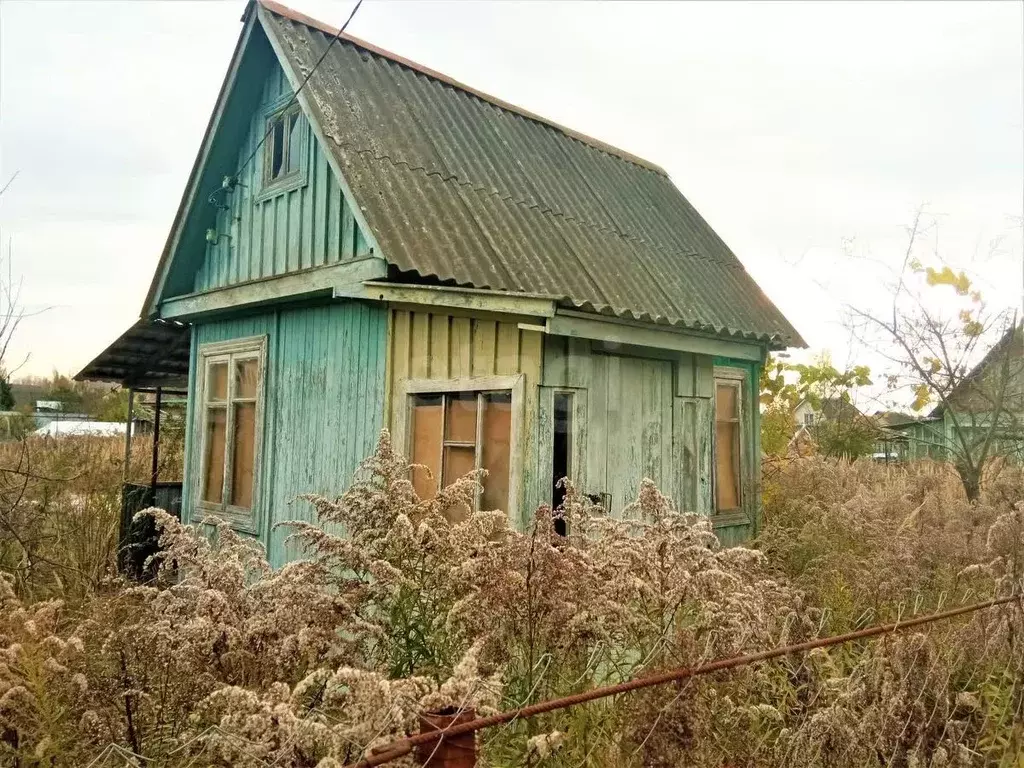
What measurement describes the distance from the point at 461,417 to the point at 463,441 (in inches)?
7.8

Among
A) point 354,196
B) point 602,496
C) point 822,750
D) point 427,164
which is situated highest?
point 427,164

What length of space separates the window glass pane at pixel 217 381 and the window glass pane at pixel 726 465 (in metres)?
5.42

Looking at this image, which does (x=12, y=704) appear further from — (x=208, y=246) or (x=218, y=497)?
(x=208, y=246)

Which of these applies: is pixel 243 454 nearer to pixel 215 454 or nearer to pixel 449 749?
pixel 215 454

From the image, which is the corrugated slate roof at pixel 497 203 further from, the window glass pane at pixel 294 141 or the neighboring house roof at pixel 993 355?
the neighboring house roof at pixel 993 355

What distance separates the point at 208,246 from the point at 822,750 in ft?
27.3

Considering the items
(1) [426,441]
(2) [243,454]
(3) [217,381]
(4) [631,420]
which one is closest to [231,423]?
(2) [243,454]

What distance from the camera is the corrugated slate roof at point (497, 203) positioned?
6391 millimetres

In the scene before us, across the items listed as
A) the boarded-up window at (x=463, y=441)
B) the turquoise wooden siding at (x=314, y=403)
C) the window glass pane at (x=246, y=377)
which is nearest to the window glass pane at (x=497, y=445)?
the boarded-up window at (x=463, y=441)

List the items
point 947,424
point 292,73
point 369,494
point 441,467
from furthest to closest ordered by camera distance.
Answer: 1. point 947,424
2. point 292,73
3. point 441,467
4. point 369,494

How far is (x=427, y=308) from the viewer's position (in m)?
6.14

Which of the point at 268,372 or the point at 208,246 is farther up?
Answer: the point at 208,246

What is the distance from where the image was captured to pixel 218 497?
8359mm

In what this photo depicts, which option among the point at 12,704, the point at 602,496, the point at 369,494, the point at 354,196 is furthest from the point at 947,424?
the point at 12,704
